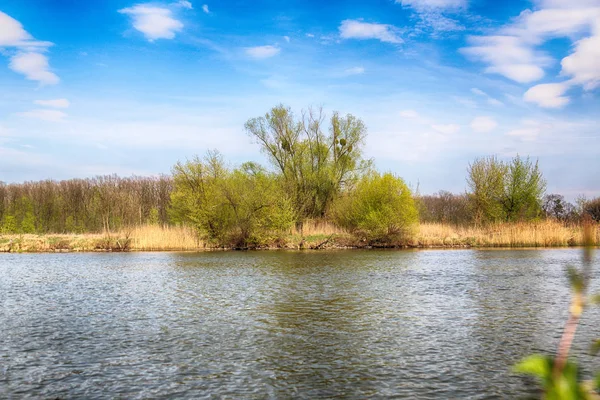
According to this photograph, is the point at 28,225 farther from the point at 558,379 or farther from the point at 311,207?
the point at 558,379

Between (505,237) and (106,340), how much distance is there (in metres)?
28.6

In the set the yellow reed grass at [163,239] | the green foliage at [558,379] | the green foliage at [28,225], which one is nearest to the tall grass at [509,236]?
the yellow reed grass at [163,239]

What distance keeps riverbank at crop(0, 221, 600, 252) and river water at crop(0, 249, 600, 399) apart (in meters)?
16.8

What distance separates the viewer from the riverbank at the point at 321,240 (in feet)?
102

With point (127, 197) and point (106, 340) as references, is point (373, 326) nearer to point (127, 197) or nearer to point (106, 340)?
point (106, 340)

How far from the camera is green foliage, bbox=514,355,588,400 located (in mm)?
831

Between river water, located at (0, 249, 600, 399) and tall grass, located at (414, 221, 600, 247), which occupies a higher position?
tall grass, located at (414, 221, 600, 247)

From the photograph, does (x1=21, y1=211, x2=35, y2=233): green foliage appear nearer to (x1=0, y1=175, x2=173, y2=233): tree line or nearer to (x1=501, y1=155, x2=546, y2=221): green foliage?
(x1=0, y1=175, x2=173, y2=233): tree line

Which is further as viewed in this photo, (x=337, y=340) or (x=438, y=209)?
(x=438, y=209)

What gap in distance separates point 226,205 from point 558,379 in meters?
33.3

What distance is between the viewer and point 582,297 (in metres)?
0.95

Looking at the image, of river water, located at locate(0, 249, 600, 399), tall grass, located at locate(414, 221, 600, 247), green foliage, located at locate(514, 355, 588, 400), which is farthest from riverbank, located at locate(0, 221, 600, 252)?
green foliage, located at locate(514, 355, 588, 400)

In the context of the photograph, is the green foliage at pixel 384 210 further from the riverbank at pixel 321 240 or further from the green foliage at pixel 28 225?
the green foliage at pixel 28 225

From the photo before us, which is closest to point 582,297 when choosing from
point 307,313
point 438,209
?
point 307,313
